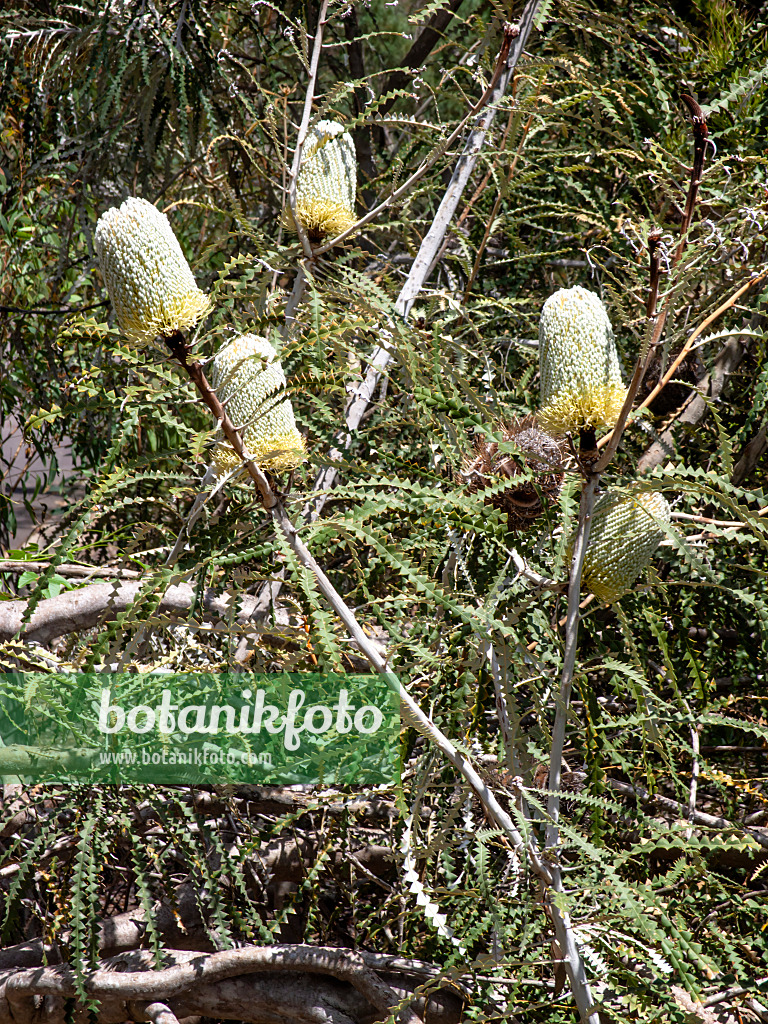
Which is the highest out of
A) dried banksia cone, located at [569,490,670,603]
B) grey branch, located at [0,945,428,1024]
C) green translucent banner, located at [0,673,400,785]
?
dried banksia cone, located at [569,490,670,603]

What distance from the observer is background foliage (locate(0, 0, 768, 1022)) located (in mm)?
966

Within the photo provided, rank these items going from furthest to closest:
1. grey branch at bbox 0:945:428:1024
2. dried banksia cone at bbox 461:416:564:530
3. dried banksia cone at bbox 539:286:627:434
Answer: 1. grey branch at bbox 0:945:428:1024
2. dried banksia cone at bbox 461:416:564:530
3. dried banksia cone at bbox 539:286:627:434

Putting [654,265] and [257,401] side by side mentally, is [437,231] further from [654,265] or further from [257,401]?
[654,265]

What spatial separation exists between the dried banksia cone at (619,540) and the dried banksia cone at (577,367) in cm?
10

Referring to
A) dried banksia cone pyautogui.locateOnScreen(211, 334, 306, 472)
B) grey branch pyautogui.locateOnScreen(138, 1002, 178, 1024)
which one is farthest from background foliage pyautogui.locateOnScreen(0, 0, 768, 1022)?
grey branch pyautogui.locateOnScreen(138, 1002, 178, 1024)

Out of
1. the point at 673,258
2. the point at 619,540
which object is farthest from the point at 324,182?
the point at 619,540

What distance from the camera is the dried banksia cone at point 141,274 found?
831 millimetres

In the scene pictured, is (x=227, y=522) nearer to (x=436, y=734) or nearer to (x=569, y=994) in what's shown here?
(x=436, y=734)

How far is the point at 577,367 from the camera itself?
2.96 feet

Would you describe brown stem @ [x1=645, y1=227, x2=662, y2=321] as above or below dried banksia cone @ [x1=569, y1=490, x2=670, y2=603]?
above

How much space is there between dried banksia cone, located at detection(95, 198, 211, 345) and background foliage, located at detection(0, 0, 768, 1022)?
0.15 feet

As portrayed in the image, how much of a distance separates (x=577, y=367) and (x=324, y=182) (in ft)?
2.10

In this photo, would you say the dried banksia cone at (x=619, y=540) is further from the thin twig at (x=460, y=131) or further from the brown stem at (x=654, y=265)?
the thin twig at (x=460, y=131)

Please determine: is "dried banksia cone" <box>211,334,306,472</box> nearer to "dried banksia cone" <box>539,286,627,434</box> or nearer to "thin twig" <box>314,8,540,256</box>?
"dried banksia cone" <box>539,286,627,434</box>
